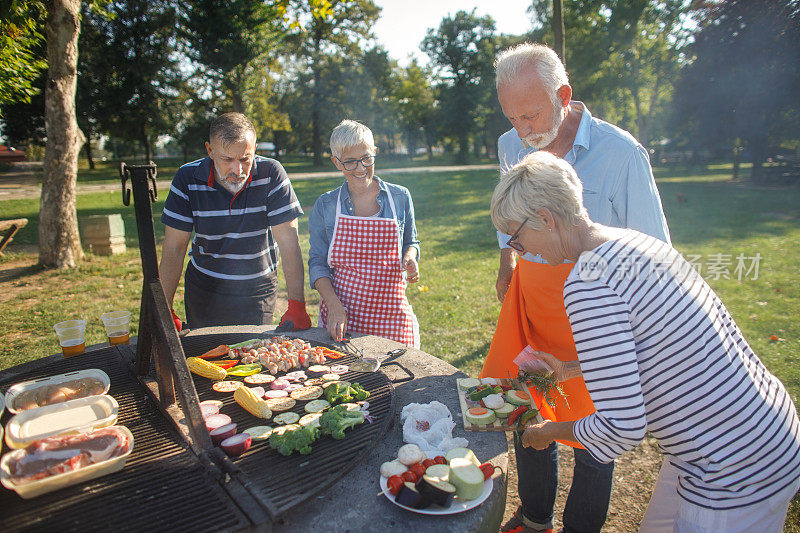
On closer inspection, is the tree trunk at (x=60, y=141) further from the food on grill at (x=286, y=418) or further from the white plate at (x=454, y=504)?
the white plate at (x=454, y=504)

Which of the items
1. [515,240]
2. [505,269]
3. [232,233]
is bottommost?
[505,269]

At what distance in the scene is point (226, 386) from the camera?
2.54 m

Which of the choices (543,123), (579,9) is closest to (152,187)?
(543,123)

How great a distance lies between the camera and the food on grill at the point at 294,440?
1.98m

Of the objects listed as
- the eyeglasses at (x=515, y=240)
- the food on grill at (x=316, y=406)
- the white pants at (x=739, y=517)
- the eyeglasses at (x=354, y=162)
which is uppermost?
the eyeglasses at (x=354, y=162)

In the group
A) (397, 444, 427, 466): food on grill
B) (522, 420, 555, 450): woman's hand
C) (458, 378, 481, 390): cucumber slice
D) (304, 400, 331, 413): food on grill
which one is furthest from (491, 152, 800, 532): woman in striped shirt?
(304, 400, 331, 413): food on grill

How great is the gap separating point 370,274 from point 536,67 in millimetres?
1629

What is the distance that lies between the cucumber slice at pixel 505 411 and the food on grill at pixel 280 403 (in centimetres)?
98

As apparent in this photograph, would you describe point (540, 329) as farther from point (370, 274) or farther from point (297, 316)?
point (297, 316)

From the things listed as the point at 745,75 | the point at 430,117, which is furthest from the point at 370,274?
the point at 430,117

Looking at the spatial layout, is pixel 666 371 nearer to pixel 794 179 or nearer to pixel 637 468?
pixel 637 468

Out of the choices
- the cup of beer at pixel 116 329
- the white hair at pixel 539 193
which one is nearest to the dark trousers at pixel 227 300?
the cup of beer at pixel 116 329

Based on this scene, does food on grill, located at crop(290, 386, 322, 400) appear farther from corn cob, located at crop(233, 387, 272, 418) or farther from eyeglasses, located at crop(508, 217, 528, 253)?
eyeglasses, located at crop(508, 217, 528, 253)

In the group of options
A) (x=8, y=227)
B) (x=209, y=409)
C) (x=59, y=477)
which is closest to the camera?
(x=59, y=477)
